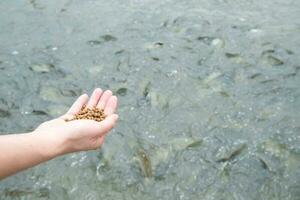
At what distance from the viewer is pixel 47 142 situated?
2.21m

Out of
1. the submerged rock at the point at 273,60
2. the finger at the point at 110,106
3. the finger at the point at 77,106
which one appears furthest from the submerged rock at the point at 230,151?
the submerged rock at the point at 273,60

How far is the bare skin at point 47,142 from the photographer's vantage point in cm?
215

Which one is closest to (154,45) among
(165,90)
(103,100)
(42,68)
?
(165,90)

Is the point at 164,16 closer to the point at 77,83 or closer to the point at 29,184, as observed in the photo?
the point at 77,83

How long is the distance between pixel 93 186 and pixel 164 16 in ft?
6.64

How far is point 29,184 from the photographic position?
269 cm

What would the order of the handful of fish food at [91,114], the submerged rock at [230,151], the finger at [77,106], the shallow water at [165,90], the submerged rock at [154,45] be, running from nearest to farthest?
the handful of fish food at [91,114]
the finger at [77,106]
the shallow water at [165,90]
the submerged rock at [230,151]
the submerged rock at [154,45]

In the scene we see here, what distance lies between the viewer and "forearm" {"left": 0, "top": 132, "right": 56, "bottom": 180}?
7.00ft

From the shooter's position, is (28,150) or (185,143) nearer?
(28,150)

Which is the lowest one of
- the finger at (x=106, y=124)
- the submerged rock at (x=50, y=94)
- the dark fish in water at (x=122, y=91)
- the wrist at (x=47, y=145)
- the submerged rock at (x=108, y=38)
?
the submerged rock at (x=50, y=94)

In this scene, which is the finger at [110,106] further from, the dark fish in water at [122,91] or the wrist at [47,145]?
the dark fish in water at [122,91]

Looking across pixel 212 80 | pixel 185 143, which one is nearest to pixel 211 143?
pixel 185 143

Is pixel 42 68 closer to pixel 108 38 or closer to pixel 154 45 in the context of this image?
pixel 108 38

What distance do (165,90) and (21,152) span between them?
1424mm
